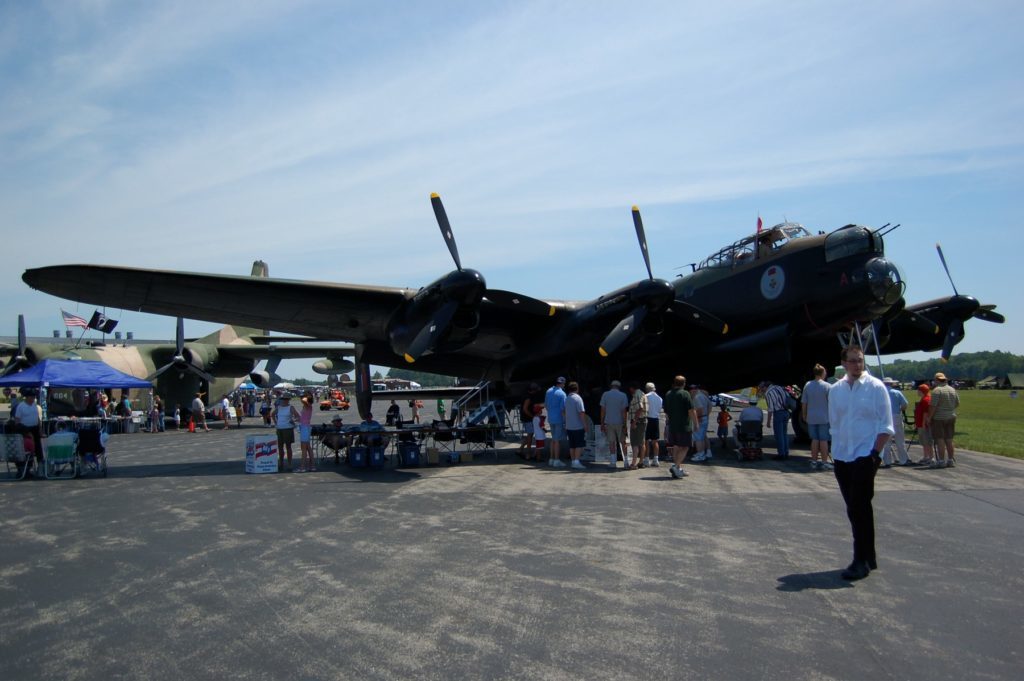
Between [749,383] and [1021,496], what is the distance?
8477mm

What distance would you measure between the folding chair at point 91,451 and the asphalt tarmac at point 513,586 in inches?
110

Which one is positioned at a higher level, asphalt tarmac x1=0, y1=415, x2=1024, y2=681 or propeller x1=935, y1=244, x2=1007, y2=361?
propeller x1=935, y1=244, x2=1007, y2=361

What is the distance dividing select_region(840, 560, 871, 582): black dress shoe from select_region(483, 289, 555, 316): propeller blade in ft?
34.5

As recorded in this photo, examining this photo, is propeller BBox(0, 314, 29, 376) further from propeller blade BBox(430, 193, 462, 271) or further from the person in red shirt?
the person in red shirt

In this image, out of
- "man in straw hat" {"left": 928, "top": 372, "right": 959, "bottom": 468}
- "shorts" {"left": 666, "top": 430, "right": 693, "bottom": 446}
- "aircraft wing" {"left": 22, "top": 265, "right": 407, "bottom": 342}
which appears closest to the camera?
"shorts" {"left": 666, "top": 430, "right": 693, "bottom": 446}

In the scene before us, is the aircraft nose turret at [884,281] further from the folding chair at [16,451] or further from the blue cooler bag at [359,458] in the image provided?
the folding chair at [16,451]

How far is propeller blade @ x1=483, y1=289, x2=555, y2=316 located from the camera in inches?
624

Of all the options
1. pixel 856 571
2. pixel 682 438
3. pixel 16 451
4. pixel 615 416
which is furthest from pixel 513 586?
pixel 16 451

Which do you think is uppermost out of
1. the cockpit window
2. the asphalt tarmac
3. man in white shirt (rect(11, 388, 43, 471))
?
the cockpit window

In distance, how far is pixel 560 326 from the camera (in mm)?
18266

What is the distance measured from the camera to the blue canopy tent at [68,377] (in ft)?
69.8

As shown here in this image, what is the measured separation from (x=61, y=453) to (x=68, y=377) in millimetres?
9914

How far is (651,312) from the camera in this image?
16094 mm

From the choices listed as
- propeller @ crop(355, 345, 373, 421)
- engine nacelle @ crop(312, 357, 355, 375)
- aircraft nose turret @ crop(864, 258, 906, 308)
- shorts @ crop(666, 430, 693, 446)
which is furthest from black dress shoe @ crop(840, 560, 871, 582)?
engine nacelle @ crop(312, 357, 355, 375)
